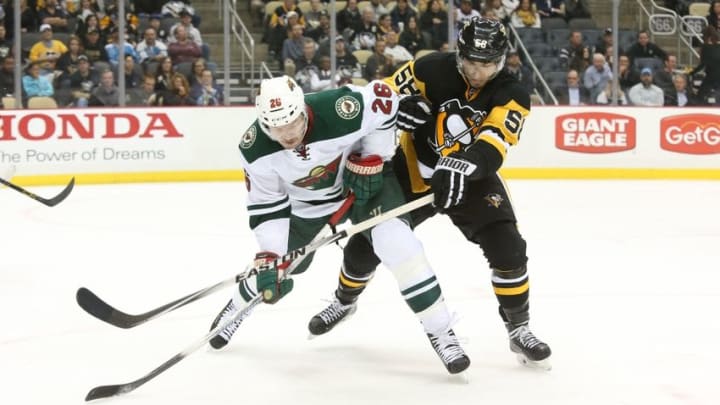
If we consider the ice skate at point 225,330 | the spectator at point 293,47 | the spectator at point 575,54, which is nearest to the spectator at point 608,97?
the spectator at point 575,54

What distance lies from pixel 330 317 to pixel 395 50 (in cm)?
572

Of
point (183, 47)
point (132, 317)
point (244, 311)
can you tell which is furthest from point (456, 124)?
point (183, 47)

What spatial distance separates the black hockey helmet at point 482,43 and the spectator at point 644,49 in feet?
20.2

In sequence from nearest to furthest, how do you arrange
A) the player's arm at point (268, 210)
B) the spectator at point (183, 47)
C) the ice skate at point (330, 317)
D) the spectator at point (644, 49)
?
the player's arm at point (268, 210) < the ice skate at point (330, 317) < the spectator at point (183, 47) < the spectator at point (644, 49)

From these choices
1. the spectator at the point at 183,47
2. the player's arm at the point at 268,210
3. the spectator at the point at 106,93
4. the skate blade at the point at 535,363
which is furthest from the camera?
the spectator at the point at 183,47

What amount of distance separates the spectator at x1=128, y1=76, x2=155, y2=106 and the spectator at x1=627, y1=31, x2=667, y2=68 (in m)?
4.06

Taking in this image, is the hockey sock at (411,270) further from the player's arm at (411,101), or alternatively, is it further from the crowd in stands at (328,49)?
the crowd in stands at (328,49)

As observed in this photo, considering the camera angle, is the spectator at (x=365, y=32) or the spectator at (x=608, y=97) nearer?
the spectator at (x=608, y=97)

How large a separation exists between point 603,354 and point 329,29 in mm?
5930

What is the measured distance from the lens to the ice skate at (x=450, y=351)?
3.40m

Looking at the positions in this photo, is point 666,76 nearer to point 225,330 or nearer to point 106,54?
point 106,54

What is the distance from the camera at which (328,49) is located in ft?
30.5

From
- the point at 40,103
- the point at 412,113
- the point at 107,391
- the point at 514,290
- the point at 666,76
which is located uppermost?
the point at 412,113

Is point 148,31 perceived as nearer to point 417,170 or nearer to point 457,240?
point 457,240
